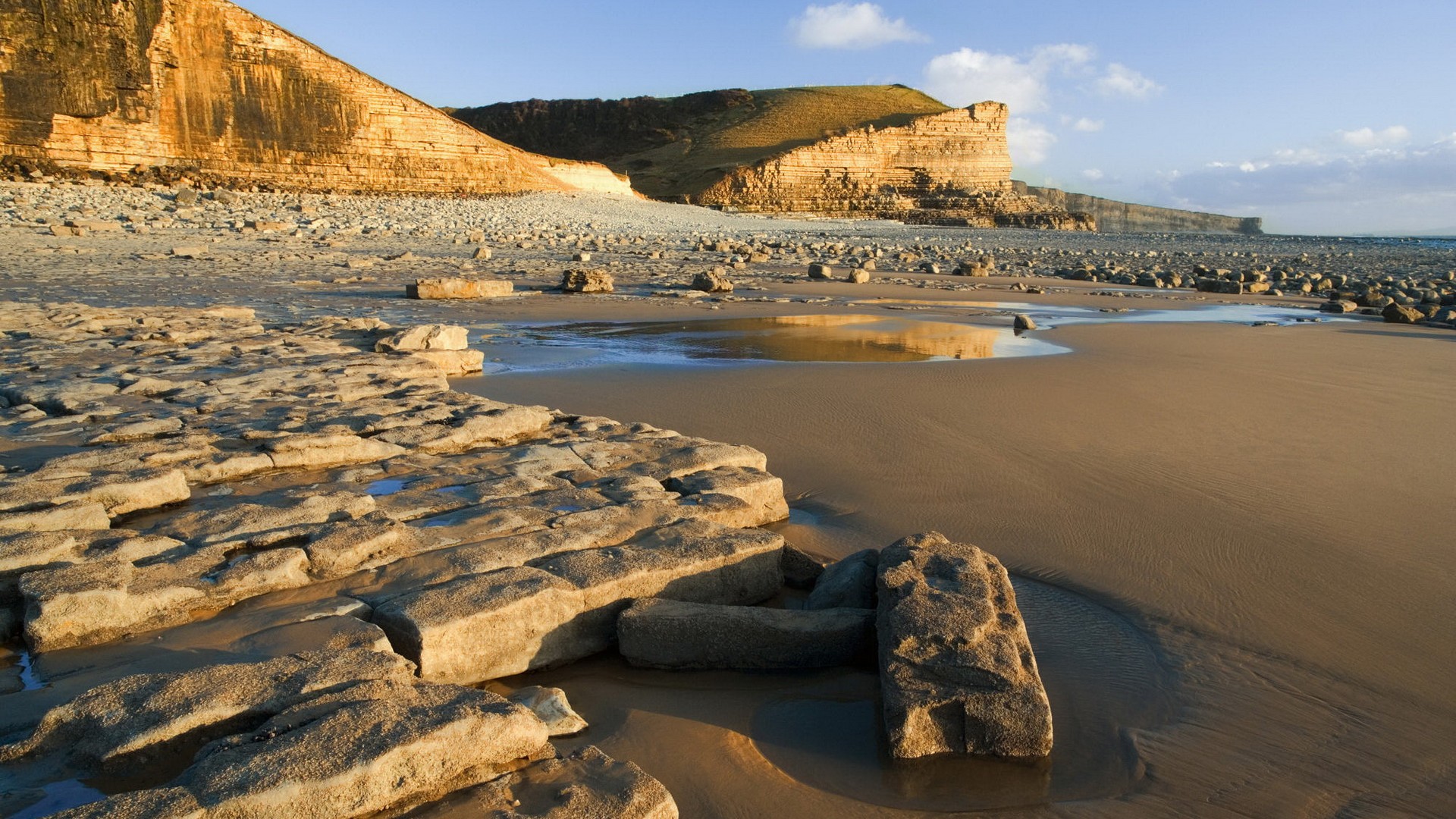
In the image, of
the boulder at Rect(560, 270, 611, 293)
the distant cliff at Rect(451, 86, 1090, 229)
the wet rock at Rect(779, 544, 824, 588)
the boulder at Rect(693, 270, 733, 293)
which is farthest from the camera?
the distant cliff at Rect(451, 86, 1090, 229)

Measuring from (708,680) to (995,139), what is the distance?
52.9 metres

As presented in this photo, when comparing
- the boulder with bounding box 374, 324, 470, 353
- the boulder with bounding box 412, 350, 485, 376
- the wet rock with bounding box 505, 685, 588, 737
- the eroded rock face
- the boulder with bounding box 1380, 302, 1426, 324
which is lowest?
the wet rock with bounding box 505, 685, 588, 737

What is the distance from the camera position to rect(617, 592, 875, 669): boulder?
2.50 meters

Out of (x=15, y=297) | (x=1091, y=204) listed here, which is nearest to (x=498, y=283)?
(x=15, y=297)

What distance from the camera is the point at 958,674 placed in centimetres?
219

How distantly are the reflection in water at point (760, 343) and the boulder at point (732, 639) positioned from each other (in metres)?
4.18

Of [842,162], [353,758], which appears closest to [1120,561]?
[353,758]

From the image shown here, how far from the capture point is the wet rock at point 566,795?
5.66 ft

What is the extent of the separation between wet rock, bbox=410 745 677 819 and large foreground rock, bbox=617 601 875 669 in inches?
23.7

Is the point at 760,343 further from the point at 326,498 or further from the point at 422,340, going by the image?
the point at 326,498

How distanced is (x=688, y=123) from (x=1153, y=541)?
63164 millimetres

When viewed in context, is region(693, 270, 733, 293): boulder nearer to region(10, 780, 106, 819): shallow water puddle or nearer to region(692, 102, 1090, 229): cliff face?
region(10, 780, 106, 819): shallow water puddle

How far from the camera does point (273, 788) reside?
5.21 feet

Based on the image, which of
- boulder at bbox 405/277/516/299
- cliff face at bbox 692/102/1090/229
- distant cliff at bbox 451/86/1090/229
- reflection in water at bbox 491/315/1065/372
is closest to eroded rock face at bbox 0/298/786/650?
reflection in water at bbox 491/315/1065/372
